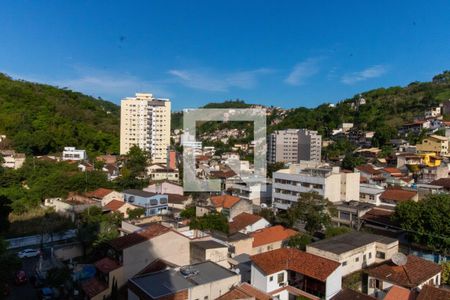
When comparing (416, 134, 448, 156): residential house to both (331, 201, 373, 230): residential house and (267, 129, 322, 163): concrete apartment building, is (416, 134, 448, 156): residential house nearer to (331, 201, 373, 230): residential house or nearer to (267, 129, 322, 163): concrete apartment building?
(267, 129, 322, 163): concrete apartment building

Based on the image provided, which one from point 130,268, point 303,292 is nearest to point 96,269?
point 130,268

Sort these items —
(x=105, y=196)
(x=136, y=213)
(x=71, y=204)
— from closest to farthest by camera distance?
1. (x=136, y=213)
2. (x=71, y=204)
3. (x=105, y=196)

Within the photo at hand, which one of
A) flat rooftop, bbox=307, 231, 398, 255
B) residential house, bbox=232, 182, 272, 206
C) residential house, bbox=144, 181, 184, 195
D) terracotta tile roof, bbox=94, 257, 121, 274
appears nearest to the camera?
terracotta tile roof, bbox=94, 257, 121, 274

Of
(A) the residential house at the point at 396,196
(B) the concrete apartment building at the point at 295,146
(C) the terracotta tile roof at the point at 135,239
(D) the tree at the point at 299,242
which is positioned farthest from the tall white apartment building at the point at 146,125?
(C) the terracotta tile roof at the point at 135,239

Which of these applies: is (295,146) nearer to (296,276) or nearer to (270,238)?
(270,238)

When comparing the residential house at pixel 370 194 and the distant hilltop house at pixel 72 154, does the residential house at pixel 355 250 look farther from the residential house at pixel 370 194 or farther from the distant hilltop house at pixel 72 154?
the distant hilltop house at pixel 72 154

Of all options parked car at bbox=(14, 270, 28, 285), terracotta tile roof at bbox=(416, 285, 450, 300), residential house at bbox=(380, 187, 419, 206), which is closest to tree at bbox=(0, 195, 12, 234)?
parked car at bbox=(14, 270, 28, 285)

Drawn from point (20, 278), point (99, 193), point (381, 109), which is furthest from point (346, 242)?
point (381, 109)
